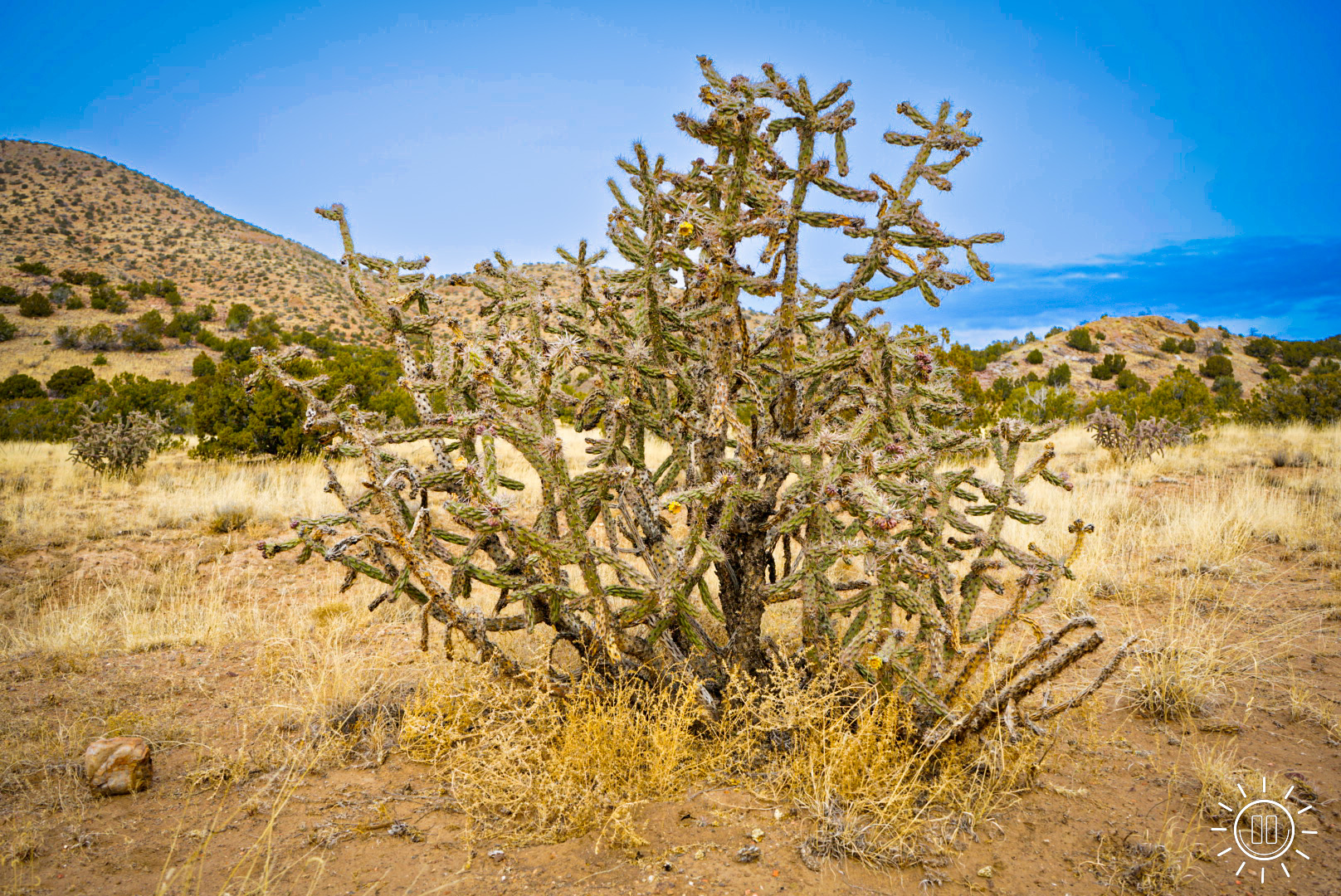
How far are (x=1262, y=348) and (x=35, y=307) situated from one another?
60.0m

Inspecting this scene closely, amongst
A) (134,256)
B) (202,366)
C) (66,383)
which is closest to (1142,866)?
(66,383)

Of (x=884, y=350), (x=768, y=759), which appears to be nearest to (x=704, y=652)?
(x=768, y=759)

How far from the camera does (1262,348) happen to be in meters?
32.5

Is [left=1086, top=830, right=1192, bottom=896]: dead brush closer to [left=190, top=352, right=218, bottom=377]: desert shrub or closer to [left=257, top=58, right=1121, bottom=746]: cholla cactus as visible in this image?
[left=257, top=58, right=1121, bottom=746]: cholla cactus

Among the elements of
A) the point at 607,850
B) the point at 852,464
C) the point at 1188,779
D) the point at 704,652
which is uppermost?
the point at 852,464

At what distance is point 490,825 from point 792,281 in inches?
110

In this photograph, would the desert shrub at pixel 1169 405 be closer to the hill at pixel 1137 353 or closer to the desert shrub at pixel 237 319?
the hill at pixel 1137 353

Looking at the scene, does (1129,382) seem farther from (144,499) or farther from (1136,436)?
(144,499)

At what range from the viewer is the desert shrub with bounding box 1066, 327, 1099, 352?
32.1 meters

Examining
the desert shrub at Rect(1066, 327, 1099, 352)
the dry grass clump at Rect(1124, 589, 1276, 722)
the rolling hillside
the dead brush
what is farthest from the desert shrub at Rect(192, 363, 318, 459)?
the desert shrub at Rect(1066, 327, 1099, 352)

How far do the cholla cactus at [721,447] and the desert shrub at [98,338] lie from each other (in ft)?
122

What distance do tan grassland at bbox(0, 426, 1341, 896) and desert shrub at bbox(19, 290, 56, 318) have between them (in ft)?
125

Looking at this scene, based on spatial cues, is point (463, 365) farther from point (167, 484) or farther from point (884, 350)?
point (167, 484)

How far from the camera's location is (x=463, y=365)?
328cm
